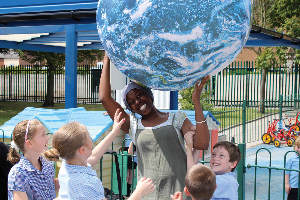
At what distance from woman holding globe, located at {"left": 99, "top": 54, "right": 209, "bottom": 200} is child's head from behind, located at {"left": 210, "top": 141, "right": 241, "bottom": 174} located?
33cm

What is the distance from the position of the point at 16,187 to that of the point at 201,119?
3.78ft

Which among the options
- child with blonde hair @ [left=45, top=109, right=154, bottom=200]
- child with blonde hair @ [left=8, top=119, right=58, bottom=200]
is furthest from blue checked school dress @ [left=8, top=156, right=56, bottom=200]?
child with blonde hair @ [left=45, top=109, right=154, bottom=200]

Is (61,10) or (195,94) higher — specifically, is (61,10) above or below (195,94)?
above

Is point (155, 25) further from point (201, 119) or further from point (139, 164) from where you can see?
point (139, 164)

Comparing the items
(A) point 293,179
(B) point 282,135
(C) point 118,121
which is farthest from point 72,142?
(B) point 282,135

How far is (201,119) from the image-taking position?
7.72 ft

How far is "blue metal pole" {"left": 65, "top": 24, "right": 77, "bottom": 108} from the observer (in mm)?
6871

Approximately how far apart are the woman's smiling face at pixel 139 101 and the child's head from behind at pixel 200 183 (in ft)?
1.53

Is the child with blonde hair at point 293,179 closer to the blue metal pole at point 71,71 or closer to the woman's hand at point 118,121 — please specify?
the woman's hand at point 118,121

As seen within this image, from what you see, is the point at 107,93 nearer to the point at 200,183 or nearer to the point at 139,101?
the point at 139,101

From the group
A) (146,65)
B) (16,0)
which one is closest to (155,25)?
(146,65)

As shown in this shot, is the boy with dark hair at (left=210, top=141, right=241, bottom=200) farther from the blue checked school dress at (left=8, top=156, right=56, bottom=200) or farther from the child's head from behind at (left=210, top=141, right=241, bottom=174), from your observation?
the blue checked school dress at (left=8, top=156, right=56, bottom=200)

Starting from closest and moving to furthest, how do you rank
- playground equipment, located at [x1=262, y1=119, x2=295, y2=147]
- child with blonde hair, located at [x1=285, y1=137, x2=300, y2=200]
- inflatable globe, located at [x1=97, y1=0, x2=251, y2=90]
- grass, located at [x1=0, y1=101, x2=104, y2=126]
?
inflatable globe, located at [x1=97, y1=0, x2=251, y2=90] < child with blonde hair, located at [x1=285, y1=137, x2=300, y2=200] < playground equipment, located at [x1=262, y1=119, x2=295, y2=147] < grass, located at [x1=0, y1=101, x2=104, y2=126]

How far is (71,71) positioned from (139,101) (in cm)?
470
